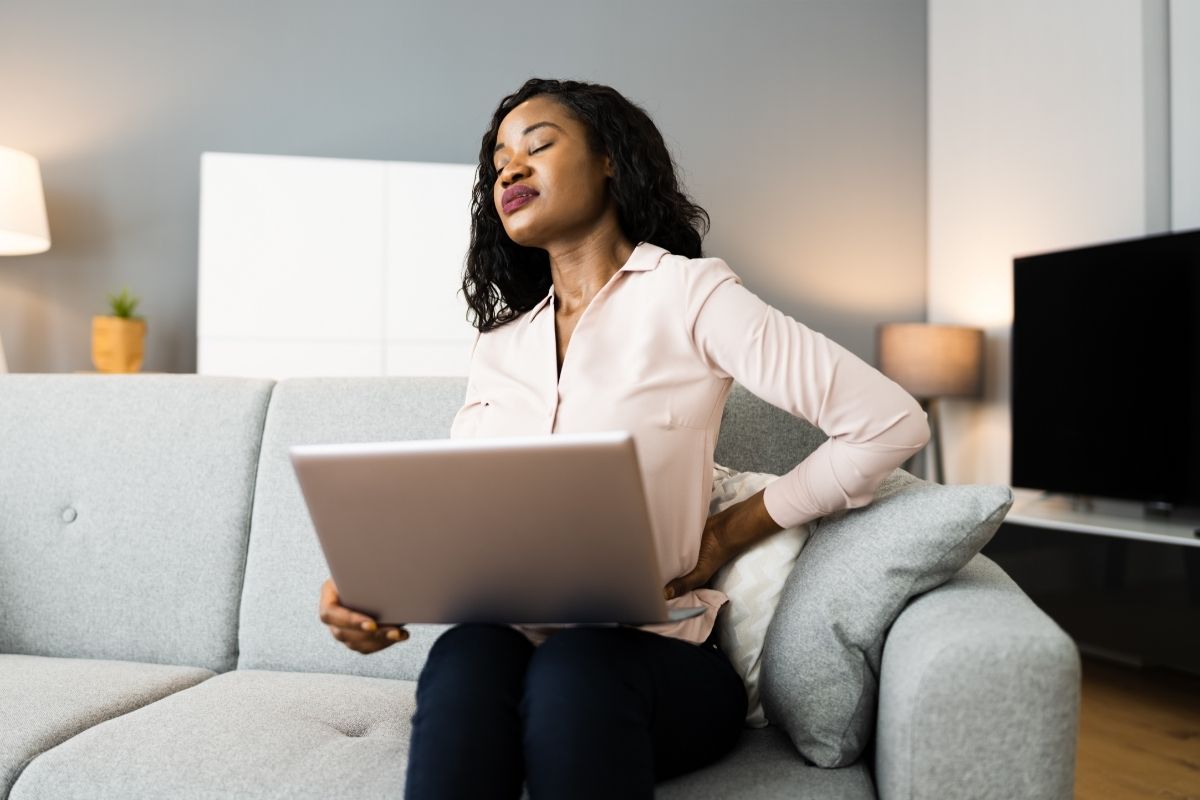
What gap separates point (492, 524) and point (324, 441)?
2.76 feet

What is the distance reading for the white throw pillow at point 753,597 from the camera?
3.99ft

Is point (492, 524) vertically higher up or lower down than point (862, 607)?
higher up

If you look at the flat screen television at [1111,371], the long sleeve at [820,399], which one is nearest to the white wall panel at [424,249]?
the flat screen television at [1111,371]

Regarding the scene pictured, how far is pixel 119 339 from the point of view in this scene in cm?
351

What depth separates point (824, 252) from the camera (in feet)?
14.0

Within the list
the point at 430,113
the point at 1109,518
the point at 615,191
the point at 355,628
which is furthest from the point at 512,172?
the point at 430,113

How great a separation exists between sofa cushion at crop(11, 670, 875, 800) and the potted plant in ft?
8.27

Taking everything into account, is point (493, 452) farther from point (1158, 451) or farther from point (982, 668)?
point (1158, 451)

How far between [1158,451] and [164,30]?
3.77m

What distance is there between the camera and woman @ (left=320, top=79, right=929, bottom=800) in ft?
3.05

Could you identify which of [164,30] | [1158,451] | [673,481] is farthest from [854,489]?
[164,30]

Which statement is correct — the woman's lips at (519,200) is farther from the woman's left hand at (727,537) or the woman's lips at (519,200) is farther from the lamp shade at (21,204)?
the lamp shade at (21,204)

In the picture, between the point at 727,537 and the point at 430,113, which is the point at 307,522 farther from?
the point at 430,113

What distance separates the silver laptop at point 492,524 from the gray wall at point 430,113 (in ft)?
10.5
